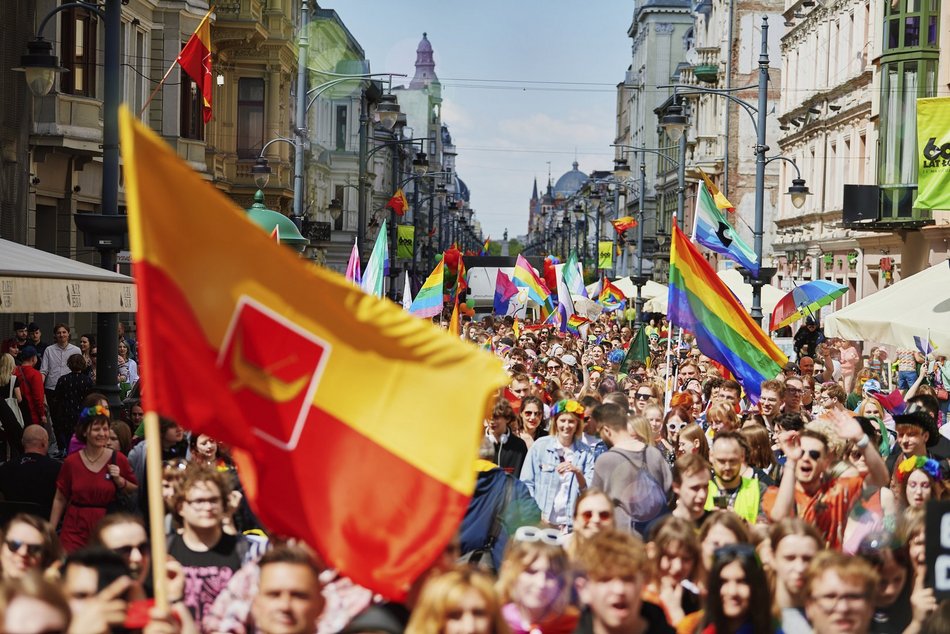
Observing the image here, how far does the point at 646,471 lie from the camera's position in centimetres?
940

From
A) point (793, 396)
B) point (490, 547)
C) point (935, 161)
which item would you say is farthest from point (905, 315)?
point (490, 547)

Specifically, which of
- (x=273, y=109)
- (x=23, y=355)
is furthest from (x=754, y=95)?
(x=23, y=355)

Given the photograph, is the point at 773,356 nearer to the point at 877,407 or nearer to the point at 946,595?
the point at 877,407

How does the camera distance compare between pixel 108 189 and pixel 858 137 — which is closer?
pixel 108 189

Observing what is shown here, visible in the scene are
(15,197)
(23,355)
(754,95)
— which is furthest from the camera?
(754,95)

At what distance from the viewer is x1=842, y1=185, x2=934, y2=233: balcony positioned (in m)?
32.4

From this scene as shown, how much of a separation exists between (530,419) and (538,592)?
21.9 ft

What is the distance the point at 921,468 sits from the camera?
28.6 ft

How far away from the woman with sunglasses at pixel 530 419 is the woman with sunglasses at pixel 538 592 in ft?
21.1

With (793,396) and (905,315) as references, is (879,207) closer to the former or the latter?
(905,315)

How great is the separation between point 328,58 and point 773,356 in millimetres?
56725

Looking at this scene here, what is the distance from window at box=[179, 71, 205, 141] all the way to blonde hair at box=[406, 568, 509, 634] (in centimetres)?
2799

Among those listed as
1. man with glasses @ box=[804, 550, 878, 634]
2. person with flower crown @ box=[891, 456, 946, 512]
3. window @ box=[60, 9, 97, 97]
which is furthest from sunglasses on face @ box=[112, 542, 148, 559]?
window @ box=[60, 9, 97, 97]

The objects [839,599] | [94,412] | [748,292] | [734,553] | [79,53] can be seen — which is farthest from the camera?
[748,292]
